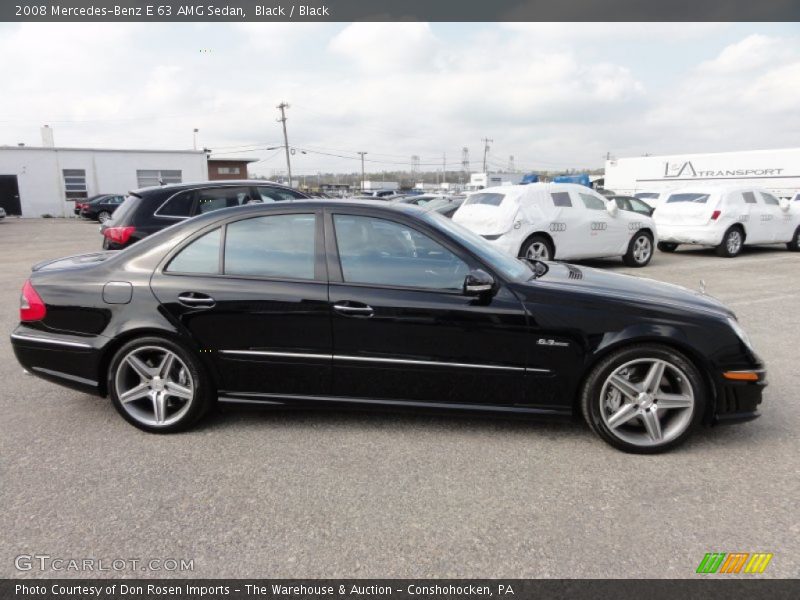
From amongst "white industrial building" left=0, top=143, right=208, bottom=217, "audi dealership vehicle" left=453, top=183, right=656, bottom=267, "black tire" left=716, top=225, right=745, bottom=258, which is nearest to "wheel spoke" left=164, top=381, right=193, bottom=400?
"audi dealership vehicle" left=453, top=183, right=656, bottom=267

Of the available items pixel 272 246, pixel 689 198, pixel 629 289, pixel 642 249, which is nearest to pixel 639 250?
pixel 642 249

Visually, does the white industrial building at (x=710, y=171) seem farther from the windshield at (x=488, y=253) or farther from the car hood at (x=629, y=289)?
the windshield at (x=488, y=253)

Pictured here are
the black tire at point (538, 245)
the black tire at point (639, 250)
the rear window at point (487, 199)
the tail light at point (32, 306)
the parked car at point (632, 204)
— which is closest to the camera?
the tail light at point (32, 306)

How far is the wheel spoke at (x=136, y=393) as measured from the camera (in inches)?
137

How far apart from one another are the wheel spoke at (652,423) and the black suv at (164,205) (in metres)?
5.38

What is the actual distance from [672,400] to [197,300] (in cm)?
292

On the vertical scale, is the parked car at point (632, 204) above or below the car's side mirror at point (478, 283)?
above

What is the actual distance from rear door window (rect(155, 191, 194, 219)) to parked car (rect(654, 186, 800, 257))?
10.2 metres

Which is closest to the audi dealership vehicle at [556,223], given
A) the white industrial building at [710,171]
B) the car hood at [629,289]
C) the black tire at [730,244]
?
the black tire at [730,244]

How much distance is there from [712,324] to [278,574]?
2688mm

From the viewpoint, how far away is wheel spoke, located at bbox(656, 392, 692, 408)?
3191 mm

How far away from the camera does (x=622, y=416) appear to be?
323 cm

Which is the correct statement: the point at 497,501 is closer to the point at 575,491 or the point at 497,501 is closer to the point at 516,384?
the point at 575,491

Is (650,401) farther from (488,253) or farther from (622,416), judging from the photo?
(488,253)
